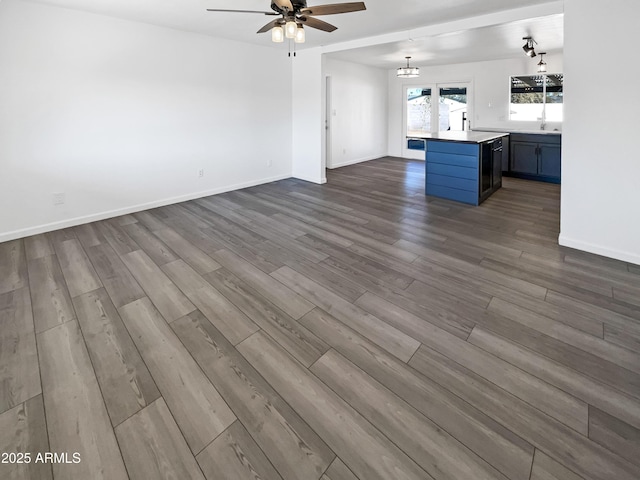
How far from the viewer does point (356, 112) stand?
878 centimetres

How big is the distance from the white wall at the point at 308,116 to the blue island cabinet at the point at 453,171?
2086 mm

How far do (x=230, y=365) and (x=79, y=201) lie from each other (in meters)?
3.83

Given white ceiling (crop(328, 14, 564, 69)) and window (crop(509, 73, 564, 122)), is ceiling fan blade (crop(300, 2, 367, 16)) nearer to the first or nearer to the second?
white ceiling (crop(328, 14, 564, 69))

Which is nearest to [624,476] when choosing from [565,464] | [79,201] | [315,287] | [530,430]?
[565,464]

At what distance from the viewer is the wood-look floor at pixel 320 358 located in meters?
1.47

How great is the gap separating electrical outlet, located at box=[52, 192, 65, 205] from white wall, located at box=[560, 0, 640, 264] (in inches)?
228

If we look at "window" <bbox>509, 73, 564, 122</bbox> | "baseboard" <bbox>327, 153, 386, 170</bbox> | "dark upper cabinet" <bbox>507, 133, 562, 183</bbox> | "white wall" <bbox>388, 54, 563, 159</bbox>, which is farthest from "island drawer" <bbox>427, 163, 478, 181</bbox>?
"window" <bbox>509, 73, 564, 122</bbox>

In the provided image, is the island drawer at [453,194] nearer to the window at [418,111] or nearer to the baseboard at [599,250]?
the baseboard at [599,250]

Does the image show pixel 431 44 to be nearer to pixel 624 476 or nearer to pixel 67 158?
pixel 67 158

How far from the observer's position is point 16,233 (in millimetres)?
4043

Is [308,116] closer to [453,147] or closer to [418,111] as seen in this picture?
[453,147]

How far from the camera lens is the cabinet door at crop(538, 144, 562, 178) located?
6359 millimetres

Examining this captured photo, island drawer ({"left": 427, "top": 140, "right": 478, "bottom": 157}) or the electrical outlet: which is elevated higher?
island drawer ({"left": 427, "top": 140, "right": 478, "bottom": 157})

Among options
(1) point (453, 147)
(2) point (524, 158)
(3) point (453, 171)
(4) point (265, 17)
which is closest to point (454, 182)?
(3) point (453, 171)
